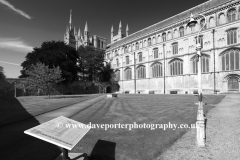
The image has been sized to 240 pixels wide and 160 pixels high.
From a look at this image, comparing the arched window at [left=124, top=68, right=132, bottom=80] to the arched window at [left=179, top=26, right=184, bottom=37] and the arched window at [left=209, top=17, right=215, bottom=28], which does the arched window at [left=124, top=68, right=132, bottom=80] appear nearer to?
the arched window at [left=179, top=26, right=184, bottom=37]

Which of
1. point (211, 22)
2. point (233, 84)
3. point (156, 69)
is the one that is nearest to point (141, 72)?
point (156, 69)

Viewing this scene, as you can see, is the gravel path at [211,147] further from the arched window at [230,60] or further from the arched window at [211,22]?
the arched window at [211,22]

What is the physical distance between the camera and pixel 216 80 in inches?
1164

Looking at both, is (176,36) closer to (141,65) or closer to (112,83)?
(141,65)

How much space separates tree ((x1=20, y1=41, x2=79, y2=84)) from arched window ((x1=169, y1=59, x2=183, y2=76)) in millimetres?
29081

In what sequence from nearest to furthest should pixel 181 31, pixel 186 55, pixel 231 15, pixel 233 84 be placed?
pixel 233 84, pixel 231 15, pixel 186 55, pixel 181 31

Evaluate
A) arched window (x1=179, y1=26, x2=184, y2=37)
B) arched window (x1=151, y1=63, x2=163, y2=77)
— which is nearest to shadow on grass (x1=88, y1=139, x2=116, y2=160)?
arched window (x1=151, y1=63, x2=163, y2=77)

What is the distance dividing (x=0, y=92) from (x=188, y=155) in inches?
1678

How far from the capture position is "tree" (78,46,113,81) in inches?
1828

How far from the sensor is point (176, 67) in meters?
36.8

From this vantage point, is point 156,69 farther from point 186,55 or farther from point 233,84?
point 233,84

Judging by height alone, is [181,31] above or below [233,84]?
above

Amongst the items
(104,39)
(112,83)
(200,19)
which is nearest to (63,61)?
(112,83)

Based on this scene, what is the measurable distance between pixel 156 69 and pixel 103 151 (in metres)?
39.6
